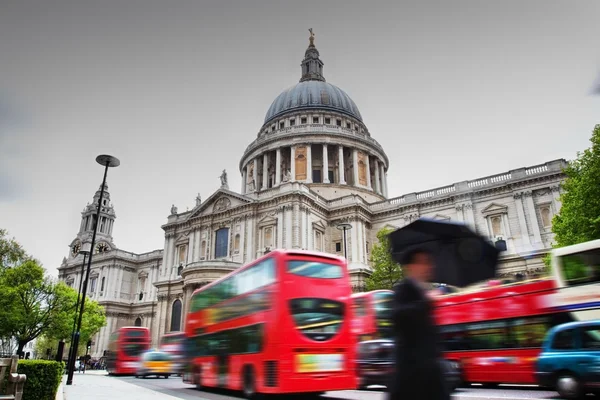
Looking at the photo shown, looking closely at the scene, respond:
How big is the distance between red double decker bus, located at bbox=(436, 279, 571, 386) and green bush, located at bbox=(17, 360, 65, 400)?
10.4m

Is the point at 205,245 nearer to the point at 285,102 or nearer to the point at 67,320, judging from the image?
the point at 67,320

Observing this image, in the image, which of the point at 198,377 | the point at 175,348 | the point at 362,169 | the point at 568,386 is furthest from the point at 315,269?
the point at 362,169

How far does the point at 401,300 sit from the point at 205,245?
144 ft

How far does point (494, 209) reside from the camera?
39.3 m

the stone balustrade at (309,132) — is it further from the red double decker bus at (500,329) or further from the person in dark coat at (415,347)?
the person in dark coat at (415,347)

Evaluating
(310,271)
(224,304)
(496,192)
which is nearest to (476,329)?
(310,271)

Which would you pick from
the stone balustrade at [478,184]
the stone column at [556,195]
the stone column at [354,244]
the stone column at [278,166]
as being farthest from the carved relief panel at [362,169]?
the stone column at [556,195]

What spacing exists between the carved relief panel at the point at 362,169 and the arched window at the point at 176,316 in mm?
25548

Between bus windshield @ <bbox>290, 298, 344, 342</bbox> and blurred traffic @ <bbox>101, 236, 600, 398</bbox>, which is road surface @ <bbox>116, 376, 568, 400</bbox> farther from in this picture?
bus windshield @ <bbox>290, 298, 344, 342</bbox>

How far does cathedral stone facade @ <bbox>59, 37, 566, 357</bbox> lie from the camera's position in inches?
1503

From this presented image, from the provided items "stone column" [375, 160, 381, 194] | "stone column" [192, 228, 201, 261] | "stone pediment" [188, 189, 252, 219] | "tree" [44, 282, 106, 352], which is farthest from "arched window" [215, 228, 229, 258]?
"stone column" [375, 160, 381, 194]

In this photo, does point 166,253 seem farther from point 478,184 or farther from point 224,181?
point 478,184

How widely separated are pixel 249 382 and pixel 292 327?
7.86ft

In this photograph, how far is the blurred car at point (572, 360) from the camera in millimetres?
9938
